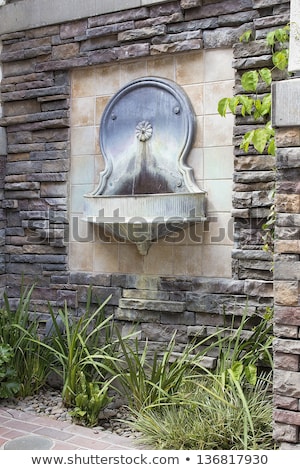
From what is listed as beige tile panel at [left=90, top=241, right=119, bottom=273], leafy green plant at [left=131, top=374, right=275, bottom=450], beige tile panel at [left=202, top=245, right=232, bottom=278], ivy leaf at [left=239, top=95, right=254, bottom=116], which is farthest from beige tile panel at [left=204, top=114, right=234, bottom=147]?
leafy green plant at [left=131, top=374, right=275, bottom=450]

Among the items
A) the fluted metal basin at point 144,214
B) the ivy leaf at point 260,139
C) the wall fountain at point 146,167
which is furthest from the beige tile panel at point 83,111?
the ivy leaf at point 260,139

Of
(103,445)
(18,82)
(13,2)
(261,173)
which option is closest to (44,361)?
(103,445)

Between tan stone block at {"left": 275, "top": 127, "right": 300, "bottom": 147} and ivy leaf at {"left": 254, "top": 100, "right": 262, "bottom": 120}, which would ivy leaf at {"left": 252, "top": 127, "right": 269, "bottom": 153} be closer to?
ivy leaf at {"left": 254, "top": 100, "right": 262, "bottom": 120}

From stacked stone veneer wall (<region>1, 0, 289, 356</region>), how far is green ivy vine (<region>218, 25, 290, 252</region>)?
85mm

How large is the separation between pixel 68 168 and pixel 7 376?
1.70m

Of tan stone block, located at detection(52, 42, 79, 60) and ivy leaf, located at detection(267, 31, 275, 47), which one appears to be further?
tan stone block, located at detection(52, 42, 79, 60)

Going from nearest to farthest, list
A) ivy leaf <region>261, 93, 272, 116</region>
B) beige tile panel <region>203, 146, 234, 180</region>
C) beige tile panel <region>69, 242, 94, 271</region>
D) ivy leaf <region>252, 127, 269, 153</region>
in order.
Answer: ivy leaf <region>252, 127, 269, 153</region>, ivy leaf <region>261, 93, 272, 116</region>, beige tile panel <region>203, 146, 234, 180</region>, beige tile panel <region>69, 242, 94, 271</region>

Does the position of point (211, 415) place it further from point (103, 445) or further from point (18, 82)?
point (18, 82)

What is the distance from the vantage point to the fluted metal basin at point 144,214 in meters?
3.87

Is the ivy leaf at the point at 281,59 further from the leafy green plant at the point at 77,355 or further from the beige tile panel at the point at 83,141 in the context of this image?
the leafy green plant at the point at 77,355

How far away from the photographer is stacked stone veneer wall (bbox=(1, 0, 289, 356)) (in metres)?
3.85

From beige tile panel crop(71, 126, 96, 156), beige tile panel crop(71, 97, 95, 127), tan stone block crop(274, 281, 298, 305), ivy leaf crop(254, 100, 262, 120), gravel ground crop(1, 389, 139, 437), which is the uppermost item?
beige tile panel crop(71, 97, 95, 127)

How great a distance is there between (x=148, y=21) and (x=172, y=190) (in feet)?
4.17

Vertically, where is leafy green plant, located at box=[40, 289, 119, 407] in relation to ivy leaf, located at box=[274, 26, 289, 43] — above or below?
below
